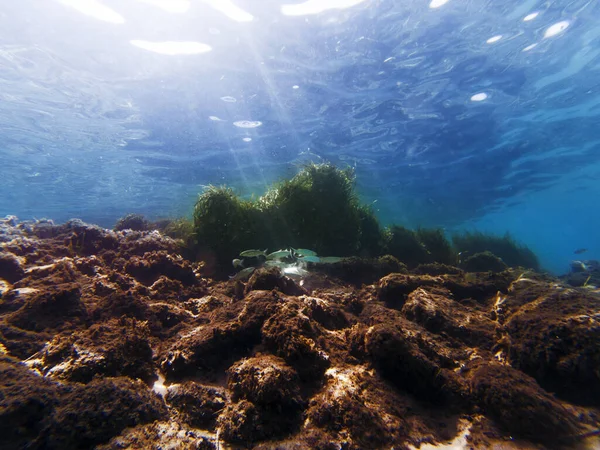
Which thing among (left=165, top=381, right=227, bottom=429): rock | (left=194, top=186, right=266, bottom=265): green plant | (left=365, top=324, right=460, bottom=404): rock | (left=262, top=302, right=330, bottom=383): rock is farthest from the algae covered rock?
(left=165, top=381, right=227, bottom=429): rock

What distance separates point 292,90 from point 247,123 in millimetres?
4525

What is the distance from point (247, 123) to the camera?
60.5 ft

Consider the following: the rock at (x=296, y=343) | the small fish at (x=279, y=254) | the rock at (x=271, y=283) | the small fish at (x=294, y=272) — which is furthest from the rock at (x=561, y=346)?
the small fish at (x=279, y=254)

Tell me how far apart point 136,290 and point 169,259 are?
1.53m

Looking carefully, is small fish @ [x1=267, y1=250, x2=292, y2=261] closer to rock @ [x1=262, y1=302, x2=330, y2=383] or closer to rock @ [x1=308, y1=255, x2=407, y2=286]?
rock @ [x1=308, y1=255, x2=407, y2=286]

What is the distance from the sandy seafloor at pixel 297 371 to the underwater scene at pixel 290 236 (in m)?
0.03

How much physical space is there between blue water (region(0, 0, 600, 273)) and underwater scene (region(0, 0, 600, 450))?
125 mm

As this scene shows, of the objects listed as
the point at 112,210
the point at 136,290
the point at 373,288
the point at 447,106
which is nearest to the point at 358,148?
the point at 447,106

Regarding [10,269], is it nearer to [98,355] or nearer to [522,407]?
[98,355]

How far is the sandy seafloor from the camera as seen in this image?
2.31 meters

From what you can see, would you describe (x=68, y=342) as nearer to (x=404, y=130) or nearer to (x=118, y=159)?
(x=404, y=130)

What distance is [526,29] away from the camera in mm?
12039

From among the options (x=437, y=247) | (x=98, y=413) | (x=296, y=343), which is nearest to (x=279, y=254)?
(x=296, y=343)

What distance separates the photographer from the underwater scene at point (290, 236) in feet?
8.27
